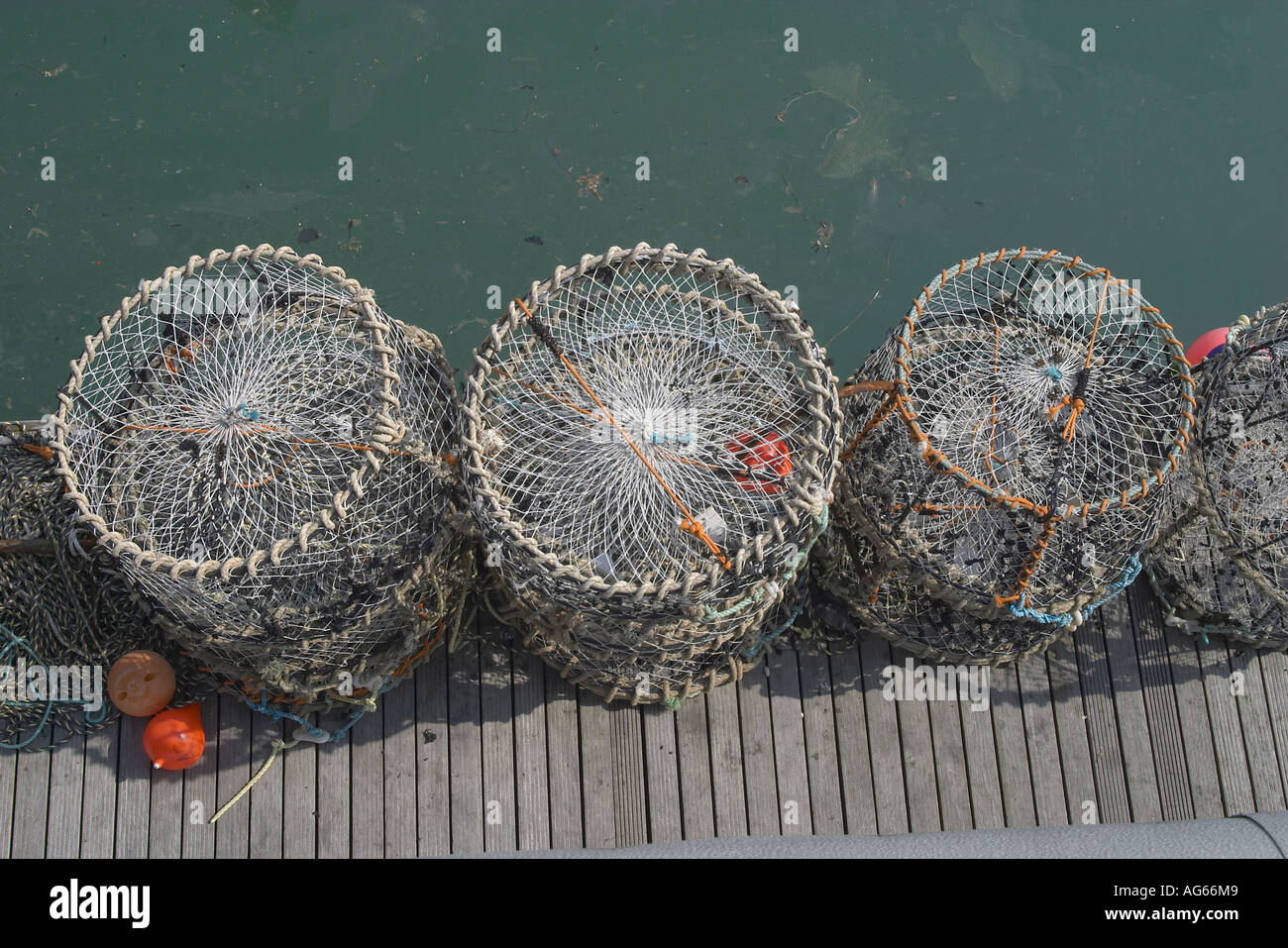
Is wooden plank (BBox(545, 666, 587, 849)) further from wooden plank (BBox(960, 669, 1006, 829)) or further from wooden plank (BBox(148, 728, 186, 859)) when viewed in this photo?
wooden plank (BBox(960, 669, 1006, 829))

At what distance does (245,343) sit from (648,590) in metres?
1.69

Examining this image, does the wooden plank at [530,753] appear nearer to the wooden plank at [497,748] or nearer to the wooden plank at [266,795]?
the wooden plank at [497,748]

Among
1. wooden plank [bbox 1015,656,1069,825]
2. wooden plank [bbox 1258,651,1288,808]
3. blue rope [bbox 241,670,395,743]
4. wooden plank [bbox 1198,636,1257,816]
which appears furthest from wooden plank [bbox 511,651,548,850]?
wooden plank [bbox 1258,651,1288,808]

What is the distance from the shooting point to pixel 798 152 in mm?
6152

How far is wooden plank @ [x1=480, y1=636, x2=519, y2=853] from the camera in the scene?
400 cm

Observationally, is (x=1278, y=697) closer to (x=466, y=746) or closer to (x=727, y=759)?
(x=727, y=759)

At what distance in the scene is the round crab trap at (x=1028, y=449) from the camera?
12.3ft

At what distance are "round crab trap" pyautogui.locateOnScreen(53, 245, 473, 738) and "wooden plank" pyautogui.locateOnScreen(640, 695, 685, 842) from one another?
3.03 ft

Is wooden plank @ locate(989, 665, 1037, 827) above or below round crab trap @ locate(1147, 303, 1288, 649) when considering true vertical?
below

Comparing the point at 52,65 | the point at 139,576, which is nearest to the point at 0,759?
the point at 139,576

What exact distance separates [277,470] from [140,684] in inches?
37.7

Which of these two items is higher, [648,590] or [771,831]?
[648,590]

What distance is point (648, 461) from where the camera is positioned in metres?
3.40

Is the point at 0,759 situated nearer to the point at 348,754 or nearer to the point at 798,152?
the point at 348,754
